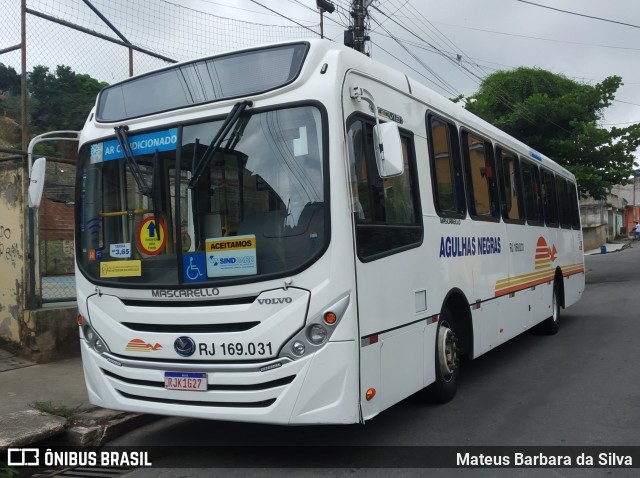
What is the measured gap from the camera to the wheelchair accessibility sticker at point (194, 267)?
14.8 feet

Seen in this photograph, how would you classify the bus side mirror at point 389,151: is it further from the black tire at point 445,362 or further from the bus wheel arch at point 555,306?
the bus wheel arch at point 555,306

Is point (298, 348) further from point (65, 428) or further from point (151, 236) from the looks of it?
point (65, 428)

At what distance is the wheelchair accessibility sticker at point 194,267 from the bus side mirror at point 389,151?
58.0 inches

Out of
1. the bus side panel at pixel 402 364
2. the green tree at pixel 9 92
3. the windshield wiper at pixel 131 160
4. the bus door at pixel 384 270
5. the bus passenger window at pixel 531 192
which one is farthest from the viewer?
the bus passenger window at pixel 531 192

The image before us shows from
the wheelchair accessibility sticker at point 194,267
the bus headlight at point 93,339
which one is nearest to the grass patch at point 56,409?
the bus headlight at point 93,339

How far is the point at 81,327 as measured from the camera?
5242 mm

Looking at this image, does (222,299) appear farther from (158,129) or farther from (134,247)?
(158,129)

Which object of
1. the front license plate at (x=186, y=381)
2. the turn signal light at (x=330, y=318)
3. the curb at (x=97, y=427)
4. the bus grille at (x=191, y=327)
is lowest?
the curb at (x=97, y=427)

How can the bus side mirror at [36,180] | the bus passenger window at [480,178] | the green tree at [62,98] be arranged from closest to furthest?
the bus side mirror at [36,180], the bus passenger window at [480,178], the green tree at [62,98]

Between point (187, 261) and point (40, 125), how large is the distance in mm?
5524

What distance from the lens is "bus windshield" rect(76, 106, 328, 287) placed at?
4.38 metres

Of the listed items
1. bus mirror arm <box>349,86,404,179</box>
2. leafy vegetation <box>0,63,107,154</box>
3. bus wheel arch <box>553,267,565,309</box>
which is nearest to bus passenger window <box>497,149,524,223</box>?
bus wheel arch <box>553,267,565,309</box>

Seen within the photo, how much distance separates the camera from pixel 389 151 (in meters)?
4.52

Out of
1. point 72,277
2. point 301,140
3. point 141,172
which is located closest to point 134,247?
point 141,172
